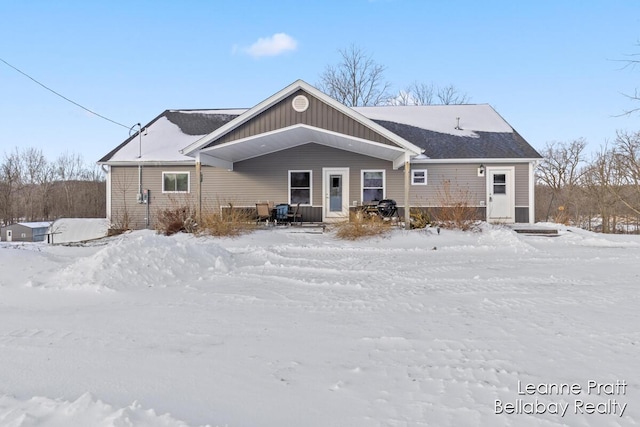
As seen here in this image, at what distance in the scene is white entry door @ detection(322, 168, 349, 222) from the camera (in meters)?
16.0

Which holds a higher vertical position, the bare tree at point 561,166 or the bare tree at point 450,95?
the bare tree at point 450,95

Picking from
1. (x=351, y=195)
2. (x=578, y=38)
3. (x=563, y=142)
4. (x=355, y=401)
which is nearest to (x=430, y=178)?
(x=351, y=195)

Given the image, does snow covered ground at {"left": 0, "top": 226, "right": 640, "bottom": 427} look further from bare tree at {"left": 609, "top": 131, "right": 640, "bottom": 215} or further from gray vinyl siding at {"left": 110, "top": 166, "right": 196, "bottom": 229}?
bare tree at {"left": 609, "top": 131, "right": 640, "bottom": 215}

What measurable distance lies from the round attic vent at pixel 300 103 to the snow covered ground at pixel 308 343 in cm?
679

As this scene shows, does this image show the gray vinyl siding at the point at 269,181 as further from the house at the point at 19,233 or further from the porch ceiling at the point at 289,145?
the house at the point at 19,233

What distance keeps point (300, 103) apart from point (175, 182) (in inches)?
293

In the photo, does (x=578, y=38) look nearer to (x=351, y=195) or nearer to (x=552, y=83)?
(x=552, y=83)

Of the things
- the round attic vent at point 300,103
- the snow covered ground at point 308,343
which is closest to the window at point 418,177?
the round attic vent at point 300,103

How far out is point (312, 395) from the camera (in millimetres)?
2412

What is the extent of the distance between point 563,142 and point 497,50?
22730 mm

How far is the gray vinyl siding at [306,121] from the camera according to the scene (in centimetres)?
1216

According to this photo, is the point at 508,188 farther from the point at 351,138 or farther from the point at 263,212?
the point at 263,212

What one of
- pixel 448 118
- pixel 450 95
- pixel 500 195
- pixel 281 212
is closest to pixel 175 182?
pixel 281 212

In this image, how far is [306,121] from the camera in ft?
40.2
